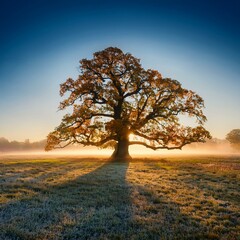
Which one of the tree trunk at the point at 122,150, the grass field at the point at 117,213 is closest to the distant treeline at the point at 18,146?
the tree trunk at the point at 122,150

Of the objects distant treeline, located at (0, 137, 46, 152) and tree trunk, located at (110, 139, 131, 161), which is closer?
Answer: tree trunk, located at (110, 139, 131, 161)

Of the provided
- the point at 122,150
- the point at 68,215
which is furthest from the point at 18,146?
the point at 68,215

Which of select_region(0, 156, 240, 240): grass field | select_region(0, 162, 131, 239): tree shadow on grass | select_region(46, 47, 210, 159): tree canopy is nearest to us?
select_region(0, 162, 131, 239): tree shadow on grass

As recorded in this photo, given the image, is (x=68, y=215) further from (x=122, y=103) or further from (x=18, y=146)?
(x=18, y=146)

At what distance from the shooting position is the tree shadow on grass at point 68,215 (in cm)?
689

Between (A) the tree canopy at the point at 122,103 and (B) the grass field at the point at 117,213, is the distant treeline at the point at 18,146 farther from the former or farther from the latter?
(B) the grass field at the point at 117,213

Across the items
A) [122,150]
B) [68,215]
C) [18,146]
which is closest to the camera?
[68,215]

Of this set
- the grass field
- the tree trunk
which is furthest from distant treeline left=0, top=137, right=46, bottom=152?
the grass field

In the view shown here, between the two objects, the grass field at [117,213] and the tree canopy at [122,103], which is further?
the tree canopy at [122,103]

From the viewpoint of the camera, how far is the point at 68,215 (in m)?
8.47

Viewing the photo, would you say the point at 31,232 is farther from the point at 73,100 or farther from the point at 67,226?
the point at 73,100

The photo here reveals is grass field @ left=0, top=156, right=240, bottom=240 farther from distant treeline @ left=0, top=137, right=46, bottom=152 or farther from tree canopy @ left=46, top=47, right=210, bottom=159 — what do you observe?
distant treeline @ left=0, top=137, right=46, bottom=152

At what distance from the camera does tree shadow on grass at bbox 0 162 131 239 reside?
22.6 feet

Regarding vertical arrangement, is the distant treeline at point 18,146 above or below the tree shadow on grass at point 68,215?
above
